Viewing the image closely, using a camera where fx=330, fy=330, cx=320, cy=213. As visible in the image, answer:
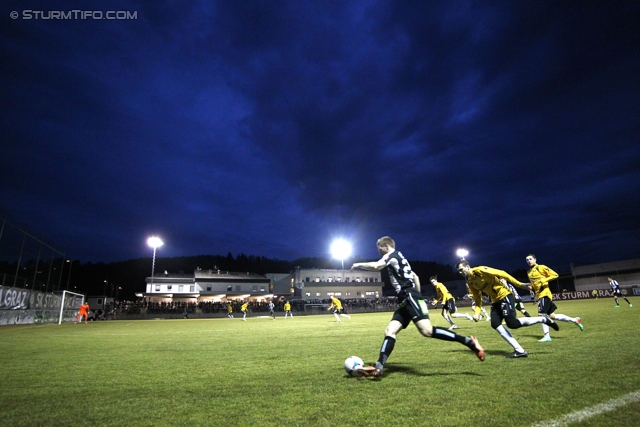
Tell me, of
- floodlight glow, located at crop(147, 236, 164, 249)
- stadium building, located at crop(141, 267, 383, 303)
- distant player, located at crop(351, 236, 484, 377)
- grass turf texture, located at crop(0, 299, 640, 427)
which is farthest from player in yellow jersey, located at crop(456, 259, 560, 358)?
stadium building, located at crop(141, 267, 383, 303)

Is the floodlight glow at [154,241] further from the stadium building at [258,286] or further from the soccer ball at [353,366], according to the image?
the soccer ball at [353,366]

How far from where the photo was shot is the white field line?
314 centimetres

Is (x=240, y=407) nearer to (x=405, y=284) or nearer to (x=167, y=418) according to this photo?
(x=167, y=418)

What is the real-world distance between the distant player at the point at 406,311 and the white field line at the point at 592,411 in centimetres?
193

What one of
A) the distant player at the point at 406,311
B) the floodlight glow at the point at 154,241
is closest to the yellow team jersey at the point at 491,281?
the distant player at the point at 406,311

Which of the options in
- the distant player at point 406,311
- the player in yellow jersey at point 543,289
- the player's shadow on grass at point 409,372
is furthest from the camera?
the player in yellow jersey at point 543,289

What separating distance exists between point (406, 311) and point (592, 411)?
269 centimetres

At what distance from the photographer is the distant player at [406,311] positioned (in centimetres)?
551

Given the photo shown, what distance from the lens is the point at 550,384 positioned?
14.7 ft

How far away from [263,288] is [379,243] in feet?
228

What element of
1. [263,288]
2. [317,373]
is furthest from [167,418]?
[263,288]

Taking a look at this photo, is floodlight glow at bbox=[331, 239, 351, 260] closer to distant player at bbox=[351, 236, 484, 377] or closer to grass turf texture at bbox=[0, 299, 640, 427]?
grass turf texture at bbox=[0, 299, 640, 427]

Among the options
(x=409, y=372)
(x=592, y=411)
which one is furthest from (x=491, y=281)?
(x=592, y=411)

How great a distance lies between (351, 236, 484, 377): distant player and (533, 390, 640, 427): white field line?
1927mm
